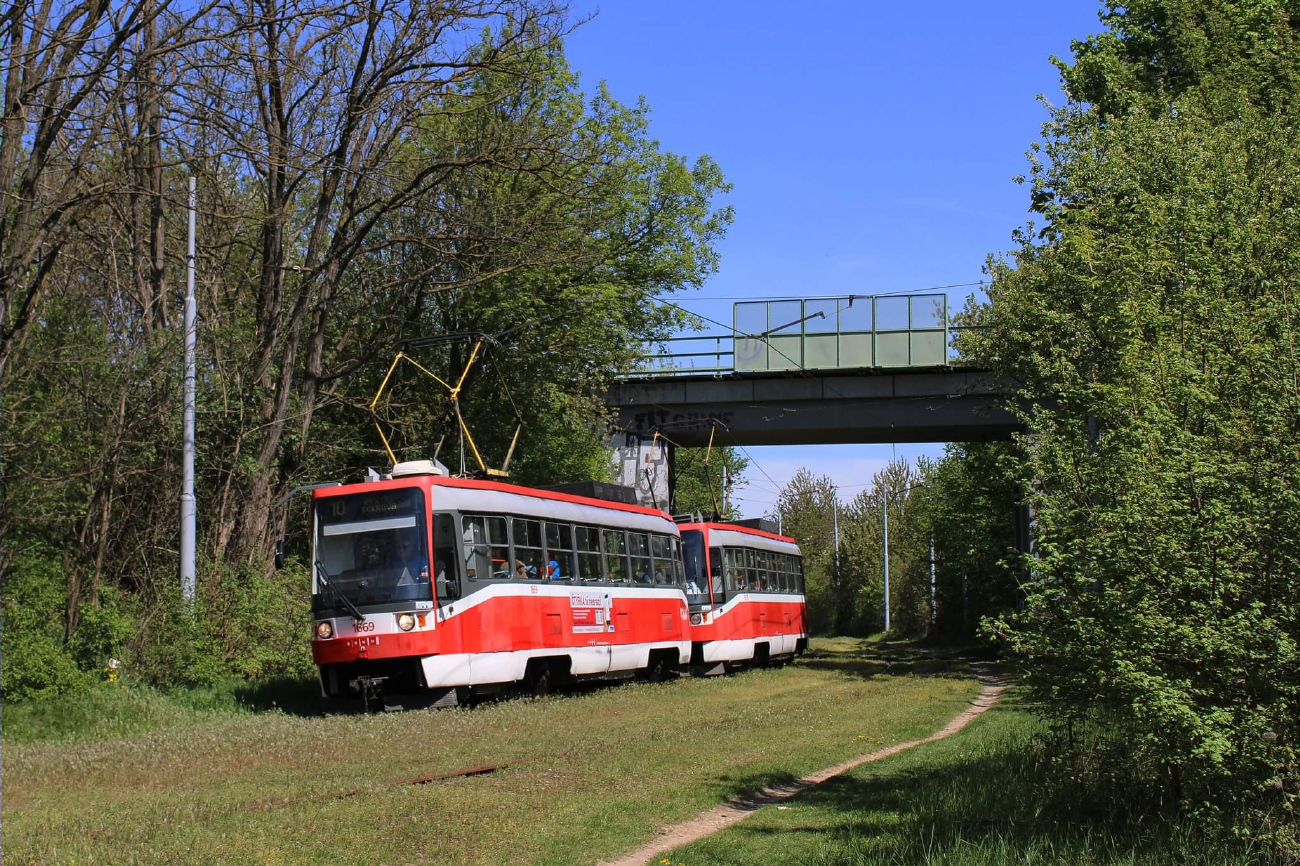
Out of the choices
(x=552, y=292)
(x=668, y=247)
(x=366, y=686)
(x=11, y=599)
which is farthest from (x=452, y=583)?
(x=668, y=247)

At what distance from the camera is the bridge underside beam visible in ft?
126

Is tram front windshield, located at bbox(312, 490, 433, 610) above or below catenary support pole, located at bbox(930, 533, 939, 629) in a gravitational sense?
above

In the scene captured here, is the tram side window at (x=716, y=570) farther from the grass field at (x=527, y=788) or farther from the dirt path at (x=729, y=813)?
the dirt path at (x=729, y=813)

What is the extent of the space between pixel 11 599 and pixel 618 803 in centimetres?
1314

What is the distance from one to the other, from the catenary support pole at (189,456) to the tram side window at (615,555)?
21.9 feet

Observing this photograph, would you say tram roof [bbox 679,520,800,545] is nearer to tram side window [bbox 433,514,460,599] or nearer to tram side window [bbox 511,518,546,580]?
tram side window [bbox 511,518,546,580]

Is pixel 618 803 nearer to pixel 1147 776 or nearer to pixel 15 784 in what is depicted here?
A: pixel 1147 776

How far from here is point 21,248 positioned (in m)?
17.8

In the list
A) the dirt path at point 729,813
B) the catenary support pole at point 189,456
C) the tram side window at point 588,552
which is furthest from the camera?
the tram side window at point 588,552

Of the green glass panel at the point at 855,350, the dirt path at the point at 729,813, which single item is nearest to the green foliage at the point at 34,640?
the dirt path at the point at 729,813

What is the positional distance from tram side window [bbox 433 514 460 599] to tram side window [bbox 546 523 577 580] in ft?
9.29

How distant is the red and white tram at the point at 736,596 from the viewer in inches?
1131

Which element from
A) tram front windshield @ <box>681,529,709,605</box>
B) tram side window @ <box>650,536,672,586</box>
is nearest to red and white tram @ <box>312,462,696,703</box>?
tram side window @ <box>650,536,672,586</box>

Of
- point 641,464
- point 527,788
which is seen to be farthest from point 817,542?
point 527,788
